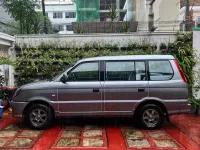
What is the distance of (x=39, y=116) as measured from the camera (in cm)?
580

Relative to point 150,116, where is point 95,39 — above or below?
above

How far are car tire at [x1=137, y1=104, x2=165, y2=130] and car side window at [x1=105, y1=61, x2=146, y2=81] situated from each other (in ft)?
2.40

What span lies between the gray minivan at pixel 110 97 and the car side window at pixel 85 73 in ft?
0.08

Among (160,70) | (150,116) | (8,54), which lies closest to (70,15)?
(8,54)

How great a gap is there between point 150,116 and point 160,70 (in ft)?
3.74

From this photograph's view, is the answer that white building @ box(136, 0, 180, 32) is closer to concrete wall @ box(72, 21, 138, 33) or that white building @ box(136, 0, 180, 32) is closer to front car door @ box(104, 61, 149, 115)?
concrete wall @ box(72, 21, 138, 33)

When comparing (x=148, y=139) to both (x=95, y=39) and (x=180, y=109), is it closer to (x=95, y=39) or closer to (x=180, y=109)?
(x=180, y=109)

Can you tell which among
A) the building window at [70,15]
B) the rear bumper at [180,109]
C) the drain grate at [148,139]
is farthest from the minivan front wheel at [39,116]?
the building window at [70,15]

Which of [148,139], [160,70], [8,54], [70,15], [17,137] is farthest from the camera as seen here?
[70,15]

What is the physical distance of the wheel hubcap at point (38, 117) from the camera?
5797 millimetres

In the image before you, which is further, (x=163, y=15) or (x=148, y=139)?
(x=163, y=15)

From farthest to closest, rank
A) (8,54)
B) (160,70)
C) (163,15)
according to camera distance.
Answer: (163,15), (8,54), (160,70)

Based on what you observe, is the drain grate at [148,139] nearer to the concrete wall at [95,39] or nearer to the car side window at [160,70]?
the car side window at [160,70]

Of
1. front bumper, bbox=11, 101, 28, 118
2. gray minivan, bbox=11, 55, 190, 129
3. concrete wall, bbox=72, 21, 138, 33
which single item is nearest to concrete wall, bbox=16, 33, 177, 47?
concrete wall, bbox=72, 21, 138, 33
